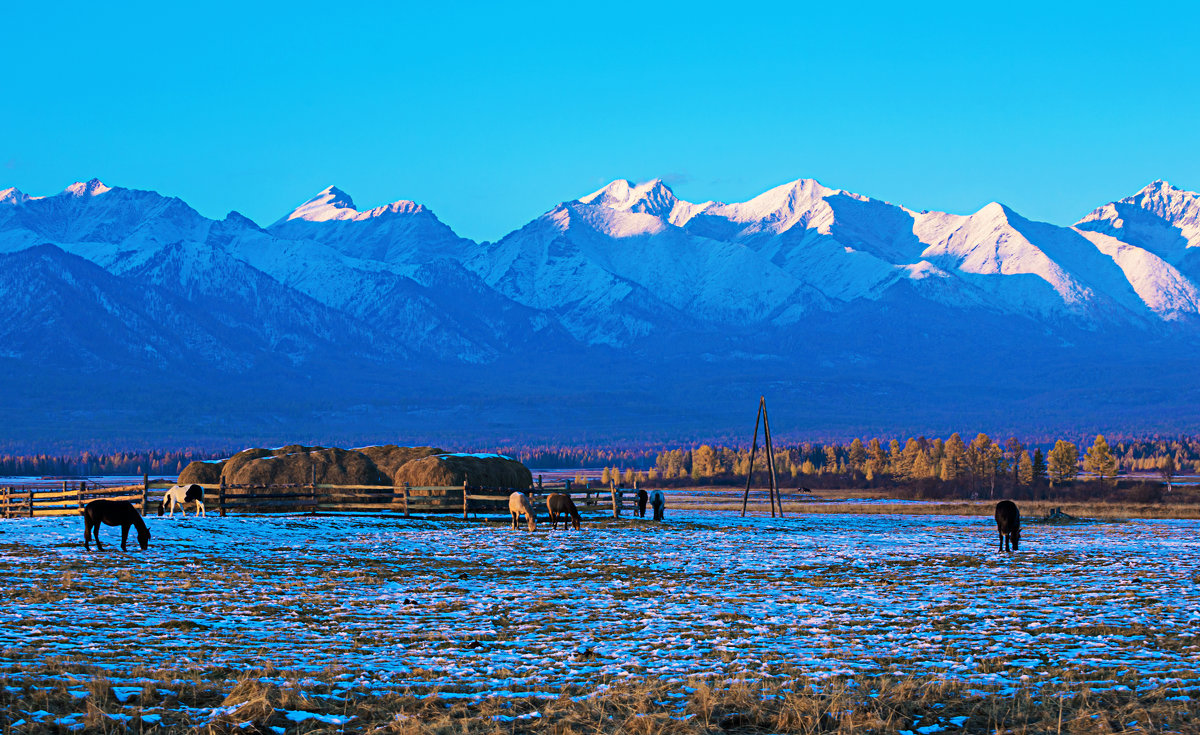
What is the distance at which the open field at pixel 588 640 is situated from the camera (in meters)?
13.2

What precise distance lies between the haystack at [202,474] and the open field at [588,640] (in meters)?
24.8

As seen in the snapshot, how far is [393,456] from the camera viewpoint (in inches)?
2484

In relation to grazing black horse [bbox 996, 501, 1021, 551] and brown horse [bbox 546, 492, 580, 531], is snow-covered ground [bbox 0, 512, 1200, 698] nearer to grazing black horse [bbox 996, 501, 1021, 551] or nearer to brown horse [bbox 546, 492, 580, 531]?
grazing black horse [bbox 996, 501, 1021, 551]

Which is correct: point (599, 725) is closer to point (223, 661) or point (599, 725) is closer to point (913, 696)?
point (913, 696)

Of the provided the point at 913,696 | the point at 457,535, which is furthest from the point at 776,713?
the point at 457,535

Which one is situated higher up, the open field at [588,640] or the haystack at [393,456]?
the haystack at [393,456]

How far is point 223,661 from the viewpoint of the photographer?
16016 millimetres

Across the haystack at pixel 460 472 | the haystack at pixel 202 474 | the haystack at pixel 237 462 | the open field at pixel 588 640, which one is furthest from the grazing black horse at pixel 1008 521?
the haystack at pixel 202 474

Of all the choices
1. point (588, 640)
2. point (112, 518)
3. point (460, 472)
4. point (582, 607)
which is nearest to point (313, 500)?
point (460, 472)

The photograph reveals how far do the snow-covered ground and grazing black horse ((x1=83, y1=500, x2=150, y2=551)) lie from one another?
0.70 meters

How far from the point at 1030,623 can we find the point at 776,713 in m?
7.90

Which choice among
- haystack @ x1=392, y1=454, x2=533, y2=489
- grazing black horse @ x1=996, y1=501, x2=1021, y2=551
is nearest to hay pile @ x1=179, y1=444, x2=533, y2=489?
haystack @ x1=392, y1=454, x2=533, y2=489

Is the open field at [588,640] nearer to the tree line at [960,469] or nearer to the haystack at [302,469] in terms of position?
the haystack at [302,469]

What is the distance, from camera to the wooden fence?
155ft
